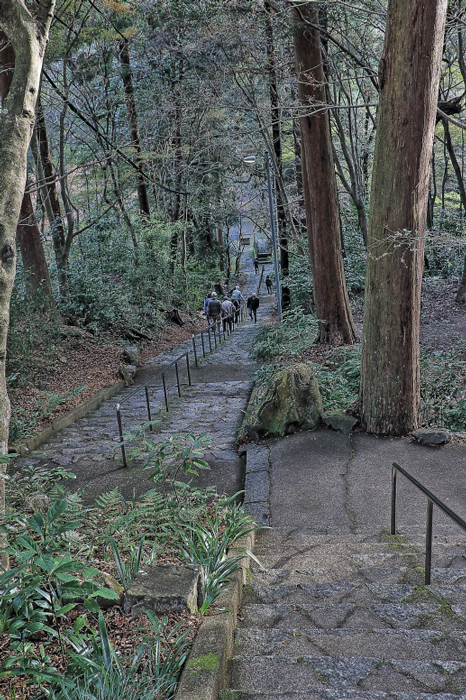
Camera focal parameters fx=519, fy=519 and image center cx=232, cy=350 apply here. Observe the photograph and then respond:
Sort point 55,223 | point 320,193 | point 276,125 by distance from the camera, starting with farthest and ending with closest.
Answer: point 276,125, point 55,223, point 320,193

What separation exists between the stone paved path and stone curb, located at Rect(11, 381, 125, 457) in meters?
0.12

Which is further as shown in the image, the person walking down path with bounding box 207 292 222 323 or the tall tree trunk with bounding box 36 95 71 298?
the person walking down path with bounding box 207 292 222 323

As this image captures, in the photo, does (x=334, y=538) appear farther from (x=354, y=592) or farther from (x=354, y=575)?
(x=354, y=592)

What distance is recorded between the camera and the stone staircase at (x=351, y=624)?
7.64ft

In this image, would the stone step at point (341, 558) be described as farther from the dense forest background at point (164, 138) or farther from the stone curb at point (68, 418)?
the stone curb at point (68, 418)

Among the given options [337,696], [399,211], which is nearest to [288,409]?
[399,211]

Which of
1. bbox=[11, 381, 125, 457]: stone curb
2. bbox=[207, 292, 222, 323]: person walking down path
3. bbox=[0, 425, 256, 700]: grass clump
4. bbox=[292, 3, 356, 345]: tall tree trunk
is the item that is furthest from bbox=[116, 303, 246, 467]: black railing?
bbox=[292, 3, 356, 345]: tall tree trunk

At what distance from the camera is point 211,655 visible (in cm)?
239

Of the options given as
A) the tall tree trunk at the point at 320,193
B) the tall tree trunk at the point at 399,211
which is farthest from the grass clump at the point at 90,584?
the tall tree trunk at the point at 320,193

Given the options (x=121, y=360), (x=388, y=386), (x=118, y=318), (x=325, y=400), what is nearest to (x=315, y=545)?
(x=388, y=386)

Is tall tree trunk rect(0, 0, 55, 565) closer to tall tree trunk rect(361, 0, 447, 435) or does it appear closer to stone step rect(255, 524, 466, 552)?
stone step rect(255, 524, 466, 552)

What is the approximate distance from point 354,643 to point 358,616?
395 mm

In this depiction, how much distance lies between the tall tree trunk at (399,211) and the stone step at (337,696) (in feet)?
16.7

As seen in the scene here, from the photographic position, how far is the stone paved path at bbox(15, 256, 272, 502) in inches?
259
